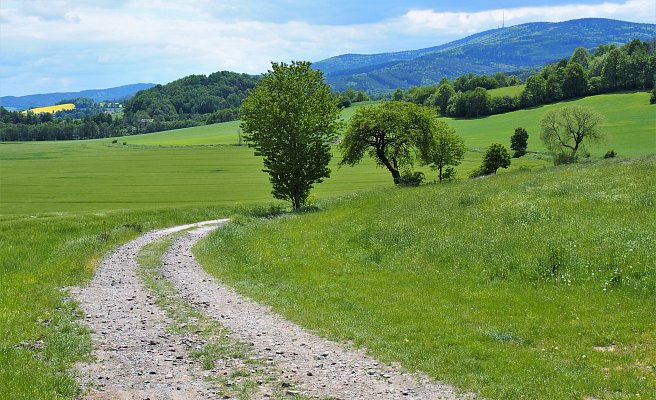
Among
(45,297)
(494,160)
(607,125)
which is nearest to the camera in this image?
(45,297)

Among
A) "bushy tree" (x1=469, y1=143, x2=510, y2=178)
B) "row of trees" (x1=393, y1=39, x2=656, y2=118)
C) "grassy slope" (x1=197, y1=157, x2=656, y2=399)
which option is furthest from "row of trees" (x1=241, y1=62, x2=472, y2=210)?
"row of trees" (x1=393, y1=39, x2=656, y2=118)

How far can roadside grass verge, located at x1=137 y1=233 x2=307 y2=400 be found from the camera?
36.1 ft

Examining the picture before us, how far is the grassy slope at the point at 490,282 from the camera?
11680mm

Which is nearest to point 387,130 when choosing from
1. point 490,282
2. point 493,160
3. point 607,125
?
point 493,160

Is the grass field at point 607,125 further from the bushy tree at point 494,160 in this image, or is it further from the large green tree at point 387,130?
the large green tree at point 387,130

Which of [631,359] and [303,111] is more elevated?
[303,111]

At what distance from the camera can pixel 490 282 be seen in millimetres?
18609

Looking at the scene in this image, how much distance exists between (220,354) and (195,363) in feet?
2.46

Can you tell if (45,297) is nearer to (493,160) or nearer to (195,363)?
(195,363)

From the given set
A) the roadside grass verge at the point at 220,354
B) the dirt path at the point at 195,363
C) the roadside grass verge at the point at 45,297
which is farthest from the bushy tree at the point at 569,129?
the roadside grass verge at the point at 220,354

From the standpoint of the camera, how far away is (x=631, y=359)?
1162cm

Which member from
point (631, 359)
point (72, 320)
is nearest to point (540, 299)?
point (631, 359)

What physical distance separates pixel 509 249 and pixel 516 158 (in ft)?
344

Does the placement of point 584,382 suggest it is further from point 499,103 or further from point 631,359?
point 499,103
